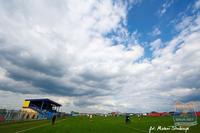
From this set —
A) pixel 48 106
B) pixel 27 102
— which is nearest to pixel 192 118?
pixel 27 102

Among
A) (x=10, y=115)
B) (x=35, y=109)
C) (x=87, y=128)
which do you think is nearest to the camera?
(x=87, y=128)

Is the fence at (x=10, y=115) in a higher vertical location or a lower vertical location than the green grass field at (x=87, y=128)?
higher

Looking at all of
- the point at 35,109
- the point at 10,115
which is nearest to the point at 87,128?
the point at 10,115

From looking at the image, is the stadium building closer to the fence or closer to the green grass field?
the fence

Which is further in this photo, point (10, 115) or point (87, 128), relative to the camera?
point (10, 115)

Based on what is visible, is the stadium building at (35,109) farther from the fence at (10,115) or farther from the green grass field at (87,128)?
the green grass field at (87,128)

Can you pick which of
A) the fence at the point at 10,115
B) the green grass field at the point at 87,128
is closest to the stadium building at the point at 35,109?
the fence at the point at 10,115

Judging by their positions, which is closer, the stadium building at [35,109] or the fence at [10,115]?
the fence at [10,115]

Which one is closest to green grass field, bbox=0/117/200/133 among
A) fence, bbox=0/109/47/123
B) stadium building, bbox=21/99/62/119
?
fence, bbox=0/109/47/123

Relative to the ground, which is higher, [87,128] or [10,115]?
[10,115]

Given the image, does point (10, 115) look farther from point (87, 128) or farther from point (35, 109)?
point (35, 109)

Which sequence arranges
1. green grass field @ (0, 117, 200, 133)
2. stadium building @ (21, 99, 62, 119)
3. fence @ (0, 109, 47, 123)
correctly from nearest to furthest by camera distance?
green grass field @ (0, 117, 200, 133) < fence @ (0, 109, 47, 123) < stadium building @ (21, 99, 62, 119)

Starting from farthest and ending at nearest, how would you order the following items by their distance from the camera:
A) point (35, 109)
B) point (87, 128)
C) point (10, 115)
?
point (35, 109), point (10, 115), point (87, 128)

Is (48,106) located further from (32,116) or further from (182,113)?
(182,113)
